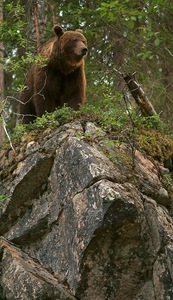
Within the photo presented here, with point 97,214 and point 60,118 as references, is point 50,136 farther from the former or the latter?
point 97,214

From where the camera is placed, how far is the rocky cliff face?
5.95m

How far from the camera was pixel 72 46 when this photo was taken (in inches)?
365

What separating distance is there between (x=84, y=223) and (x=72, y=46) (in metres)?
4.17

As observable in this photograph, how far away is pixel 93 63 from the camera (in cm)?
1294

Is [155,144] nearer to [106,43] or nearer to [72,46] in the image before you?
[72,46]

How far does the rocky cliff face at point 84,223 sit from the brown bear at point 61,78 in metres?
1.70

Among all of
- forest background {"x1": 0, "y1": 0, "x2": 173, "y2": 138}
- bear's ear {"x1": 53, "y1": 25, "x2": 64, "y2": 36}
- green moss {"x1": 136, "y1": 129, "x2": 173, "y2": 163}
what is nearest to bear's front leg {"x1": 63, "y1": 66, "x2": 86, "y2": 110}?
bear's ear {"x1": 53, "y1": 25, "x2": 64, "y2": 36}

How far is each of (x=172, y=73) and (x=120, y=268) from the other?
786 cm

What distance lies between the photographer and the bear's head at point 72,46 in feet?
29.7

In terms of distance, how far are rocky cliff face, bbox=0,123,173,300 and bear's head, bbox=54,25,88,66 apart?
6.93ft

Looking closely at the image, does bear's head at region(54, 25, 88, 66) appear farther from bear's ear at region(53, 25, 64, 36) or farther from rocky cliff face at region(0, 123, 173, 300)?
rocky cliff face at region(0, 123, 173, 300)

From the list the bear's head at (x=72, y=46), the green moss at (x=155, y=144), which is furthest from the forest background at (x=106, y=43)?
the green moss at (x=155, y=144)

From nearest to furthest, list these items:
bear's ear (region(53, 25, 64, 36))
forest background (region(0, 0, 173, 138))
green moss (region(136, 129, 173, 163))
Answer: green moss (region(136, 129, 173, 163)), bear's ear (region(53, 25, 64, 36)), forest background (region(0, 0, 173, 138))

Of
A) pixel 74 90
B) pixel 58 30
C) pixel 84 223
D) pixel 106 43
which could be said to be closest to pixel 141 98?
pixel 74 90
